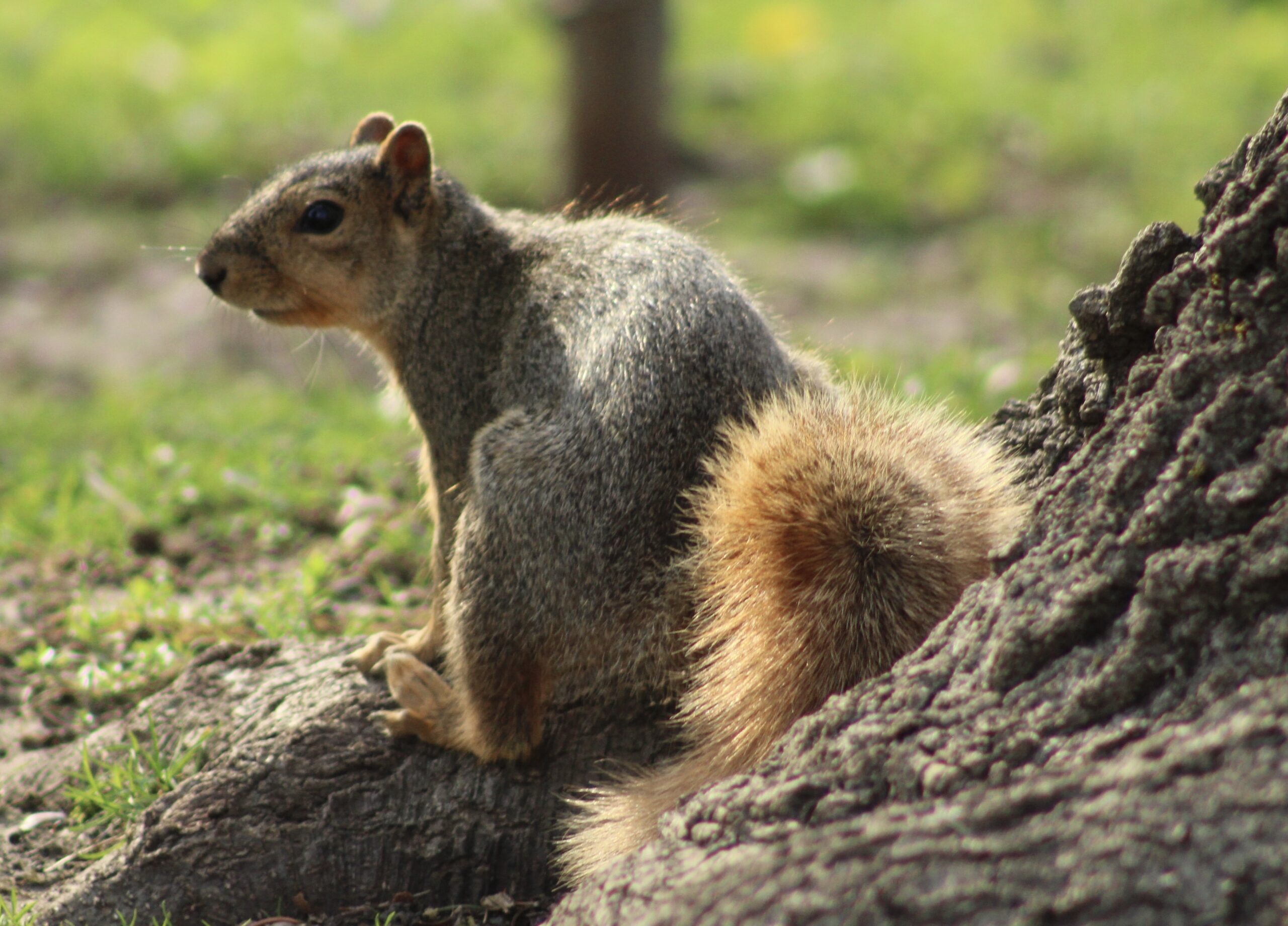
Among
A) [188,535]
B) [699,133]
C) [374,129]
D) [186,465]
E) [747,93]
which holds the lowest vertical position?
[188,535]

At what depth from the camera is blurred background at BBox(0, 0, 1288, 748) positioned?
135 inches

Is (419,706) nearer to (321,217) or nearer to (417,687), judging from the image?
(417,687)

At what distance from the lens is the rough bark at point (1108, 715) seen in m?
1.17

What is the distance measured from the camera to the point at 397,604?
3123 mm

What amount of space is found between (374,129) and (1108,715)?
2558 mm

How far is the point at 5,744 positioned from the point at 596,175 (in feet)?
13.9

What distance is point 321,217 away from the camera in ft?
9.80

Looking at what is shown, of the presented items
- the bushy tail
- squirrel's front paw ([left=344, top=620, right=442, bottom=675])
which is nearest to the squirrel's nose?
squirrel's front paw ([left=344, top=620, right=442, bottom=675])

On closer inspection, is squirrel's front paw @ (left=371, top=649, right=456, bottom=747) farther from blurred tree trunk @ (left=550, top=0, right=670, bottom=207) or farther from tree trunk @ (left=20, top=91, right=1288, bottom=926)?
blurred tree trunk @ (left=550, top=0, right=670, bottom=207)

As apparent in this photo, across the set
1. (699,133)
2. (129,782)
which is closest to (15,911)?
(129,782)

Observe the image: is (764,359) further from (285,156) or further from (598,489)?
(285,156)

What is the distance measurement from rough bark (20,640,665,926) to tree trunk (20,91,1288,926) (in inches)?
28.7

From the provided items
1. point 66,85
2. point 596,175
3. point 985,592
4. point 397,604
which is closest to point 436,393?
point 397,604

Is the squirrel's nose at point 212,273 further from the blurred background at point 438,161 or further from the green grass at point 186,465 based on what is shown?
the green grass at point 186,465
